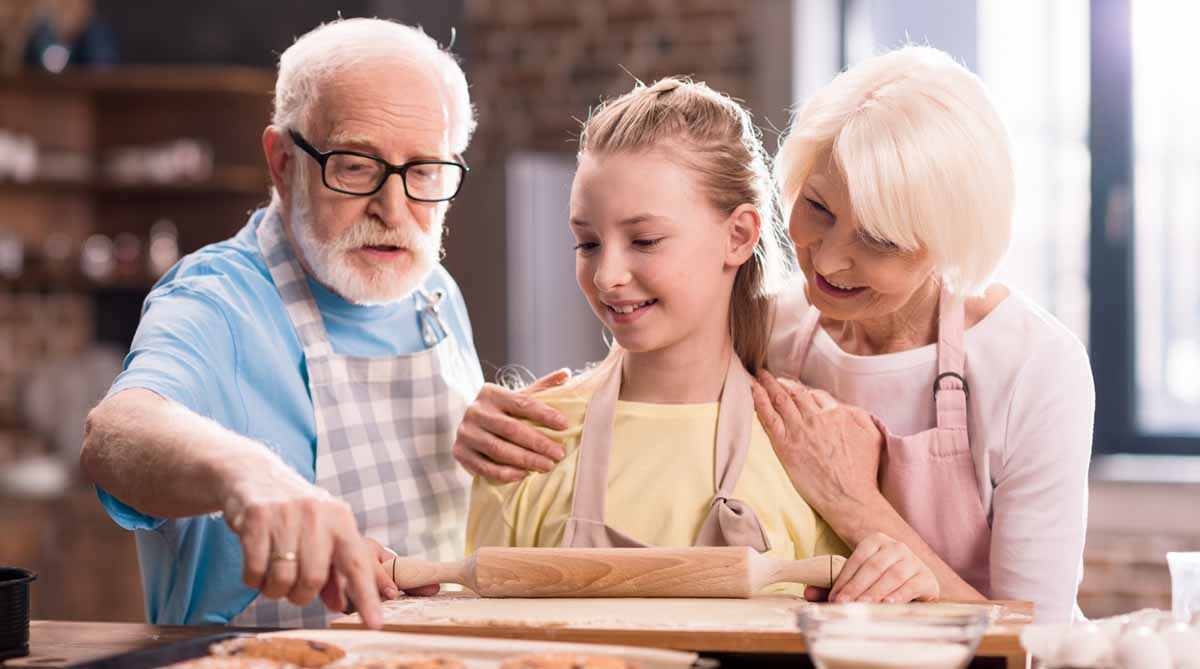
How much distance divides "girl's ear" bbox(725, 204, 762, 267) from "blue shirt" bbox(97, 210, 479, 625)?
23.6 inches

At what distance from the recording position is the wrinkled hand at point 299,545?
1.15m

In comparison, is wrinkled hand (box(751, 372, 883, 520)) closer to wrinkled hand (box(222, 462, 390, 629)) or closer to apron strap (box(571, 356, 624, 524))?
apron strap (box(571, 356, 624, 524))

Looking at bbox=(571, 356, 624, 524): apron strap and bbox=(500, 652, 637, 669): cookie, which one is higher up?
bbox=(571, 356, 624, 524): apron strap

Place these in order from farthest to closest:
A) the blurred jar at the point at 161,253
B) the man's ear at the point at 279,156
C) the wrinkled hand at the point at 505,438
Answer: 1. the blurred jar at the point at 161,253
2. the man's ear at the point at 279,156
3. the wrinkled hand at the point at 505,438

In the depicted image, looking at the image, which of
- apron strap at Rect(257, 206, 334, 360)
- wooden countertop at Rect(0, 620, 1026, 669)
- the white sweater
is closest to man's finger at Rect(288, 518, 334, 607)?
wooden countertop at Rect(0, 620, 1026, 669)

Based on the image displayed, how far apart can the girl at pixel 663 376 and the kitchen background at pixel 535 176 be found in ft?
7.32

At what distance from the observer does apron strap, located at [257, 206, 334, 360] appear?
191cm

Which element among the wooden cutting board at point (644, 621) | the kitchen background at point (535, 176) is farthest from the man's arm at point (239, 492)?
the kitchen background at point (535, 176)

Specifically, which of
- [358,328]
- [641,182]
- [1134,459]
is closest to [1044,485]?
[641,182]

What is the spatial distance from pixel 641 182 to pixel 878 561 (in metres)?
0.54

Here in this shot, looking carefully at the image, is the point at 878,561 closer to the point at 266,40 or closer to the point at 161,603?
the point at 161,603

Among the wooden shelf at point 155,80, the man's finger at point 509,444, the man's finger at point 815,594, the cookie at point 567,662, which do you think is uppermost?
the wooden shelf at point 155,80

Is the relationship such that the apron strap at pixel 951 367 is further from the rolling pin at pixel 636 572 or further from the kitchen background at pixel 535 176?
the kitchen background at pixel 535 176

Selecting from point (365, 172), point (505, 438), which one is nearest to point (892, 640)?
point (505, 438)
